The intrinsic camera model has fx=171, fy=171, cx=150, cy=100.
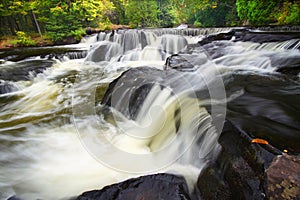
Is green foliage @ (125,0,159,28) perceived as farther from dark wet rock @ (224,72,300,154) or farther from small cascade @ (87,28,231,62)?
dark wet rock @ (224,72,300,154)

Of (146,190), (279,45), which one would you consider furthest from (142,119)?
(279,45)

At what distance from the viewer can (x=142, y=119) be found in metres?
3.36

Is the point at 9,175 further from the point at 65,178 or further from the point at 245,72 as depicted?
the point at 245,72

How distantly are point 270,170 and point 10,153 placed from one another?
3.57 metres

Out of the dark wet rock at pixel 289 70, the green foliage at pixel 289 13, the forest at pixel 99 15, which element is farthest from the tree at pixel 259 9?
the dark wet rock at pixel 289 70

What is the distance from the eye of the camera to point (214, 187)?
5.15 ft

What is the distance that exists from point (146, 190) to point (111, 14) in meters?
24.1

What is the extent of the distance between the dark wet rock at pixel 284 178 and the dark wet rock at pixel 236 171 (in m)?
0.05

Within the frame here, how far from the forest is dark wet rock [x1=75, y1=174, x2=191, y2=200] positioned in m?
10.8

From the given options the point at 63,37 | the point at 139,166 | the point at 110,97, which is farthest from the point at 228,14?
the point at 139,166

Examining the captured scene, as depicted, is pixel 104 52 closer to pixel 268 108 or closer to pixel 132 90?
pixel 132 90

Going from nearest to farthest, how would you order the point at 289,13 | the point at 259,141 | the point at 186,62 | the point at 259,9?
the point at 259,141
the point at 186,62
the point at 289,13
the point at 259,9

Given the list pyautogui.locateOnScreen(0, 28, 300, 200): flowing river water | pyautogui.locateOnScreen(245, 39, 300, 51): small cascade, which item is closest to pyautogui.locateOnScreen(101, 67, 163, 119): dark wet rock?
pyautogui.locateOnScreen(0, 28, 300, 200): flowing river water

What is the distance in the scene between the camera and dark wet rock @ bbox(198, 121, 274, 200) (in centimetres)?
135
